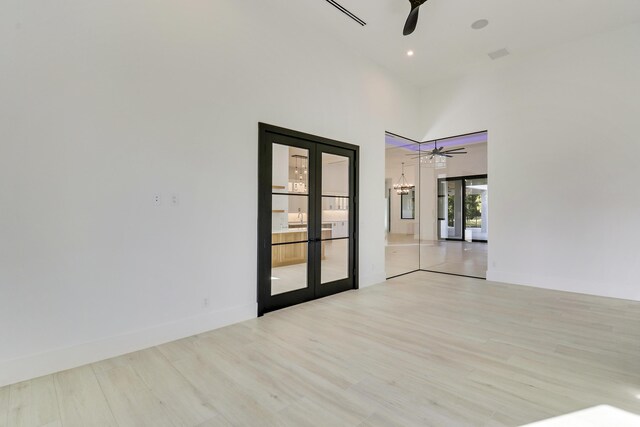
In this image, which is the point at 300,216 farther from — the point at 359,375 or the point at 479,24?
the point at 479,24

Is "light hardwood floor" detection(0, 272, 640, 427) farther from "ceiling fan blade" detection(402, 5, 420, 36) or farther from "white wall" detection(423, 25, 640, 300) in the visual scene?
"ceiling fan blade" detection(402, 5, 420, 36)

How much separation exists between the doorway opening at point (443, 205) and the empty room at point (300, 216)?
621mm

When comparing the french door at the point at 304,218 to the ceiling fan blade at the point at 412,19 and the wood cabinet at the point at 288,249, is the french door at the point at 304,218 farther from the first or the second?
the ceiling fan blade at the point at 412,19

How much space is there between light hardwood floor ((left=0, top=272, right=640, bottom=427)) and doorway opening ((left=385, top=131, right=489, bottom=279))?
295 cm

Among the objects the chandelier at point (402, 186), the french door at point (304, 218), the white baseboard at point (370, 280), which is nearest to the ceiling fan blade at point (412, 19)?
the french door at point (304, 218)

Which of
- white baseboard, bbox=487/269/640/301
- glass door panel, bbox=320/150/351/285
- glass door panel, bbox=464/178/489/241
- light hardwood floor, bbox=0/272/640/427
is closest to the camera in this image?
light hardwood floor, bbox=0/272/640/427

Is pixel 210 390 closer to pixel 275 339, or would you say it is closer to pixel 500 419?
pixel 275 339

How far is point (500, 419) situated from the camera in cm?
200

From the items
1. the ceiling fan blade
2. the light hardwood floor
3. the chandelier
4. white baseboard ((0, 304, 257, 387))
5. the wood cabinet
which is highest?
the ceiling fan blade

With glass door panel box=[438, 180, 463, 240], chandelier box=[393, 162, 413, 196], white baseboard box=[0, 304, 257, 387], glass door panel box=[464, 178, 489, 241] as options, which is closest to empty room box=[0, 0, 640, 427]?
white baseboard box=[0, 304, 257, 387]

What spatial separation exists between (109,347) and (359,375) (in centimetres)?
237

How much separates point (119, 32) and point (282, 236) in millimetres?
2923

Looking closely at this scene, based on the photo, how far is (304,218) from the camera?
15.2 ft

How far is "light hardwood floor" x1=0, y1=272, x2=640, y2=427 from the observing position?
207cm
